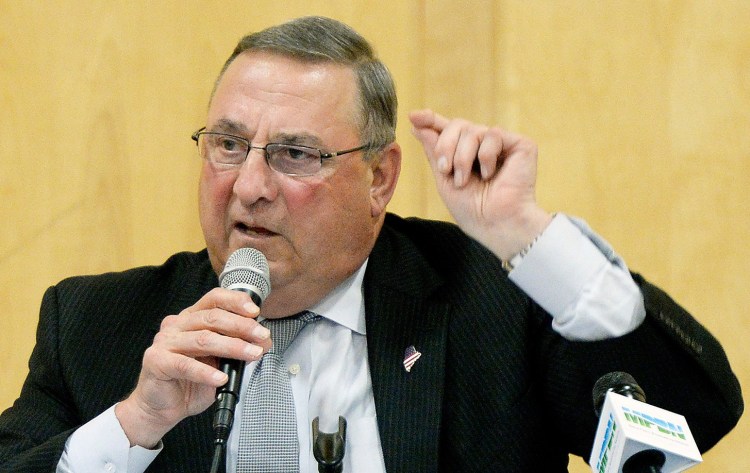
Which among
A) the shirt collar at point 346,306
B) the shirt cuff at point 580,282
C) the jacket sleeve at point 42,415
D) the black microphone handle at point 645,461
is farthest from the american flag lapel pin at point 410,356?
the black microphone handle at point 645,461

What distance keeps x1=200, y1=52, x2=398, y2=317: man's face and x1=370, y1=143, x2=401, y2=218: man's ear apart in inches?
1.8

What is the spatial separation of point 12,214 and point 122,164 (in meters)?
0.35

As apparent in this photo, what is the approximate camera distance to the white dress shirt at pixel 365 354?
5.87ft

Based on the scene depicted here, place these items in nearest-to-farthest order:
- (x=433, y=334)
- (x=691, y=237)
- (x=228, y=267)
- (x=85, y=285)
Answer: (x=228, y=267) < (x=433, y=334) < (x=85, y=285) < (x=691, y=237)

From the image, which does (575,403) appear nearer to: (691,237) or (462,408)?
(462,408)

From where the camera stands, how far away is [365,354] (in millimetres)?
2152

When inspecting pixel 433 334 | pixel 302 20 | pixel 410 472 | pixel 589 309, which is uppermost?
pixel 302 20

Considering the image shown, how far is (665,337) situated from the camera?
1831mm

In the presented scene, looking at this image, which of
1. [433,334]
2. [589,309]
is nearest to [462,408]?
[433,334]

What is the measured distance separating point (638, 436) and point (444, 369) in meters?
0.82

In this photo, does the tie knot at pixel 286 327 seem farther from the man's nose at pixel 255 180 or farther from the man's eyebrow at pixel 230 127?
the man's eyebrow at pixel 230 127

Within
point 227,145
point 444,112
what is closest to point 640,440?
point 227,145

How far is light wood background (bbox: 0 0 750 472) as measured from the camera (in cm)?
285

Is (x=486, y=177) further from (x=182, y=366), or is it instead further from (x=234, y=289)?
(x=182, y=366)
